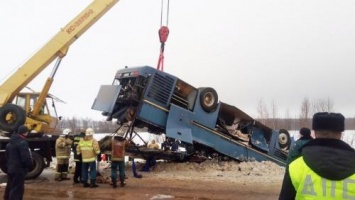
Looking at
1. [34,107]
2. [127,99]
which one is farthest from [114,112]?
A: [34,107]

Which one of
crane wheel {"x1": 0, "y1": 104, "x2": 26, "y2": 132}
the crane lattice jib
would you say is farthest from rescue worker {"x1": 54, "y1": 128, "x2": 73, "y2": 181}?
the crane lattice jib

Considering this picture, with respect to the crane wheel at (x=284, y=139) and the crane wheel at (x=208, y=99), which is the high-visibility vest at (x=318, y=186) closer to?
the crane wheel at (x=208, y=99)

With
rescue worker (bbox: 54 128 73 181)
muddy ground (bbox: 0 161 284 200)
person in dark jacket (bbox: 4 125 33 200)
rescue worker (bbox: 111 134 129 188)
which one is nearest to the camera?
person in dark jacket (bbox: 4 125 33 200)

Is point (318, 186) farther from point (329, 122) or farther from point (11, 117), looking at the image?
point (11, 117)

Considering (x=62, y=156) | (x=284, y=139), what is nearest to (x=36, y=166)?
(x=62, y=156)

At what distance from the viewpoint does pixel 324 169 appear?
7.74 feet

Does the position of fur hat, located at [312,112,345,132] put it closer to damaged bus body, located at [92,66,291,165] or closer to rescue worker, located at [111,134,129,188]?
rescue worker, located at [111,134,129,188]

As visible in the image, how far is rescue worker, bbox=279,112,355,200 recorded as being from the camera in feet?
7.73

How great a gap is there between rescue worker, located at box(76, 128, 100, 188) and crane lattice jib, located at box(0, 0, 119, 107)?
3.97 meters

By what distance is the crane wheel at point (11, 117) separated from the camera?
1201 centimetres

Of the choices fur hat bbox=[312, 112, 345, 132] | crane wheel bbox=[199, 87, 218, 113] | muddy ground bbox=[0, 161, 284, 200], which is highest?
crane wheel bbox=[199, 87, 218, 113]

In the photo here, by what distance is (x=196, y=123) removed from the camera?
12594 mm

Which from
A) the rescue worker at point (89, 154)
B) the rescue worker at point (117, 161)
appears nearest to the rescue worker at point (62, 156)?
the rescue worker at point (89, 154)

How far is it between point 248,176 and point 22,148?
7036 millimetres
